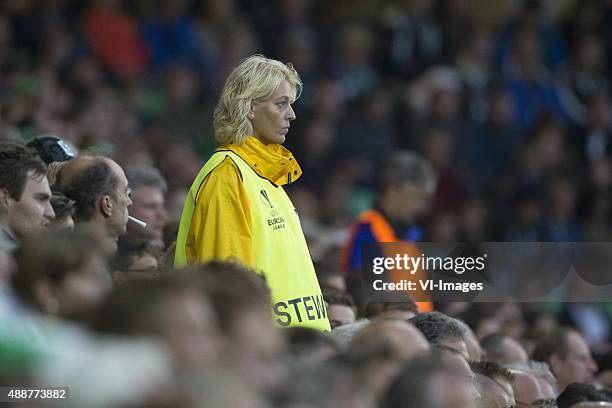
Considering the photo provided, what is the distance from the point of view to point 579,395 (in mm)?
6605

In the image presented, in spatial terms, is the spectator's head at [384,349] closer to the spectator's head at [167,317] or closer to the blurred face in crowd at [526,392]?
the spectator's head at [167,317]

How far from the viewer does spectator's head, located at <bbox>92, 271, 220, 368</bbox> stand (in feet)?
9.32

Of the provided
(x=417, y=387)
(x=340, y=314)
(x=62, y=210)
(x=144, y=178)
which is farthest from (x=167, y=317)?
(x=144, y=178)

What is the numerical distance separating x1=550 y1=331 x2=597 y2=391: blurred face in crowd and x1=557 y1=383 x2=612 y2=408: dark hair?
1101mm

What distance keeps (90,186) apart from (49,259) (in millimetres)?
2157

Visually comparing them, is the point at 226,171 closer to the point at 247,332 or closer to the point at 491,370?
the point at 491,370

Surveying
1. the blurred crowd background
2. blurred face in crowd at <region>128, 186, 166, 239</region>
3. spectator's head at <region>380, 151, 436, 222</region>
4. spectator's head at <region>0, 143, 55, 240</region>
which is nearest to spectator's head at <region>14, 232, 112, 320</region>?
spectator's head at <region>0, 143, 55, 240</region>

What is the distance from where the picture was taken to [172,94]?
461 inches

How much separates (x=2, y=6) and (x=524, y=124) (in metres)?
5.15

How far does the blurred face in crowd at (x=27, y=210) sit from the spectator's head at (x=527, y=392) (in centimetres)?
243

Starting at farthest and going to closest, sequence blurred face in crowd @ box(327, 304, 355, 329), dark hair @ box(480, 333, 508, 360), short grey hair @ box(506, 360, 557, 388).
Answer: dark hair @ box(480, 333, 508, 360)
short grey hair @ box(506, 360, 557, 388)
blurred face in crowd @ box(327, 304, 355, 329)

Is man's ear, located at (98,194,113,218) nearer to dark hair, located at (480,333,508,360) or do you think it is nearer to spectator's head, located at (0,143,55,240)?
spectator's head, located at (0,143,55,240)

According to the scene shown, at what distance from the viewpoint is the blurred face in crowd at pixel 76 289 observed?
12.0 feet

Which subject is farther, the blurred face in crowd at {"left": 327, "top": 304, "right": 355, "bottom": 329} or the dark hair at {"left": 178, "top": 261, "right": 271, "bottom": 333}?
the blurred face in crowd at {"left": 327, "top": 304, "right": 355, "bottom": 329}
